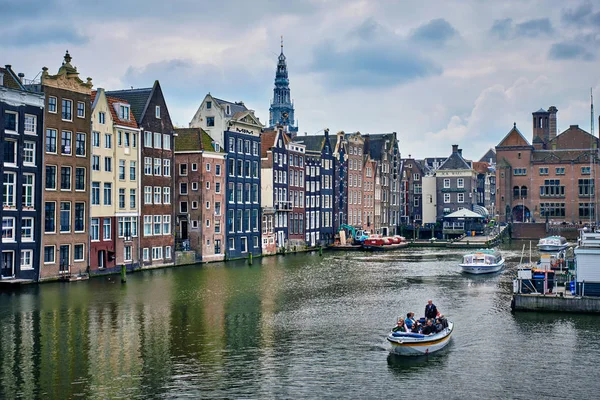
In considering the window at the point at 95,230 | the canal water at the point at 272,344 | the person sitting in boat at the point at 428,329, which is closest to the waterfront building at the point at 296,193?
the window at the point at 95,230

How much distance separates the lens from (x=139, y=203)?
279 ft

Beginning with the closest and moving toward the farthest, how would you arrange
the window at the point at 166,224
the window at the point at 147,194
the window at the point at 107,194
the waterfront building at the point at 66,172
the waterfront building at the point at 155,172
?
1. the waterfront building at the point at 66,172
2. the window at the point at 107,194
3. the waterfront building at the point at 155,172
4. the window at the point at 147,194
5. the window at the point at 166,224

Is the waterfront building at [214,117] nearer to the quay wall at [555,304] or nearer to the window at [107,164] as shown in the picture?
the window at [107,164]

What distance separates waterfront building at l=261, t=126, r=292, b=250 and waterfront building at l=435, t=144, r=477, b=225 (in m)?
61.9

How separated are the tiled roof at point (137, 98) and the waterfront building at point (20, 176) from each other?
16657 mm

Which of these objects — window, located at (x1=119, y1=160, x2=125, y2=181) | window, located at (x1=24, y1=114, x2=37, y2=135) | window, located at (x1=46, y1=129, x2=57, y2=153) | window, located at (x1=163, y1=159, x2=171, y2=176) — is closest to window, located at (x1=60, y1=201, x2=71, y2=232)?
window, located at (x1=46, y1=129, x2=57, y2=153)

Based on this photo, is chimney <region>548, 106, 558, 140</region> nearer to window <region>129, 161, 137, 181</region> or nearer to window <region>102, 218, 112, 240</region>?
window <region>129, 161, 137, 181</region>

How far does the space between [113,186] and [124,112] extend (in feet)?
27.9

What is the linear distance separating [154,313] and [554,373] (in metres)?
28.5

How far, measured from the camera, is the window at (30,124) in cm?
6994

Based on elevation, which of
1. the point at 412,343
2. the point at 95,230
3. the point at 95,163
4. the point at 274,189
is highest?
the point at 95,163

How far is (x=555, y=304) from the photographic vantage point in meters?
54.5

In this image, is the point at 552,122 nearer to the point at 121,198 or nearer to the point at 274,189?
the point at 274,189

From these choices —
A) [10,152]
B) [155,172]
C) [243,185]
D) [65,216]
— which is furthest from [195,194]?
[10,152]
